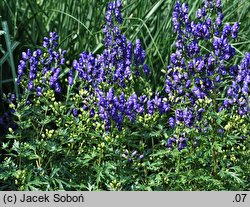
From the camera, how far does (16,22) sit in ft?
19.3

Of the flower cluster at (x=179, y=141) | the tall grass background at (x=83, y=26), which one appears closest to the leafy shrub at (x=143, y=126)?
the flower cluster at (x=179, y=141)

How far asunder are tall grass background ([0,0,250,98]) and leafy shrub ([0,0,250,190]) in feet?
3.14

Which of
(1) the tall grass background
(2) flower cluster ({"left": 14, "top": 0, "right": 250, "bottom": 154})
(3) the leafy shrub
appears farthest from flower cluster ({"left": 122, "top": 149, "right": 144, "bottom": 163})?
(1) the tall grass background

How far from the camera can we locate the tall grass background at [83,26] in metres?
5.63

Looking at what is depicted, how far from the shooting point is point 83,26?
18.7 ft

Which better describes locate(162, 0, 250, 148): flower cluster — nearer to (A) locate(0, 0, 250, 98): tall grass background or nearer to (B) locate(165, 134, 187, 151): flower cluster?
(B) locate(165, 134, 187, 151): flower cluster

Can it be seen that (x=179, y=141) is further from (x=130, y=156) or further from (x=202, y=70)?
(x=202, y=70)

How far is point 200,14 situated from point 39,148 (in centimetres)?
150

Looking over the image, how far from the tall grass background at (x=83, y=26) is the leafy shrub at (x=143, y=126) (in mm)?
957

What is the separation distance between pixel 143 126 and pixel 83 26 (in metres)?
1.66

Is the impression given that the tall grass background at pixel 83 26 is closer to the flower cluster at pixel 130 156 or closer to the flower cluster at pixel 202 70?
the flower cluster at pixel 202 70

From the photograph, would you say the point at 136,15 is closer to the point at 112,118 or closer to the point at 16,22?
the point at 16,22

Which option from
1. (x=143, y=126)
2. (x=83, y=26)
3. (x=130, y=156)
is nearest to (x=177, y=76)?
(x=143, y=126)

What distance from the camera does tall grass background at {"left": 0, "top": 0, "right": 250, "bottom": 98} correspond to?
563cm
